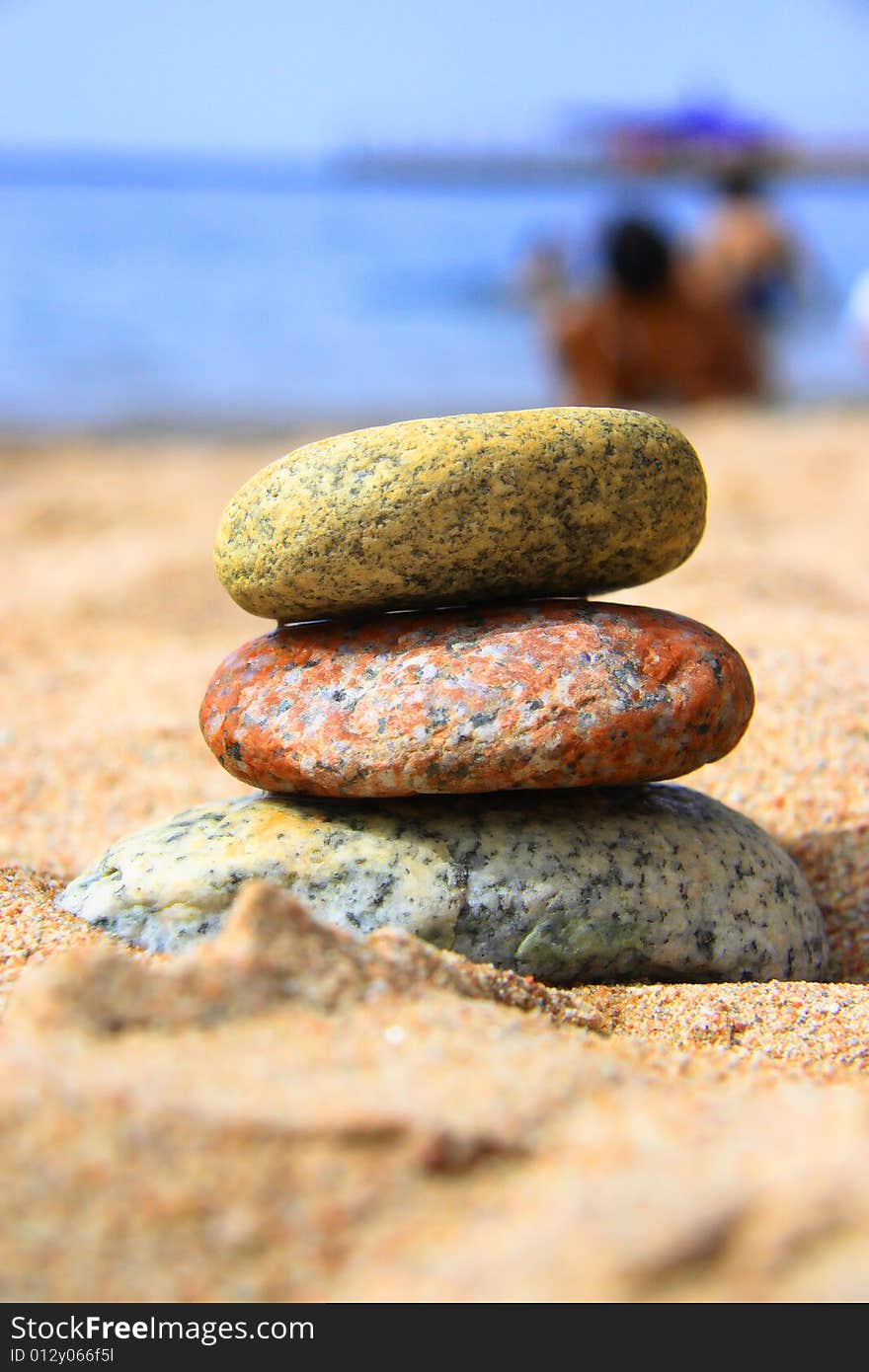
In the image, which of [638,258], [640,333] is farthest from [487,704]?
[640,333]

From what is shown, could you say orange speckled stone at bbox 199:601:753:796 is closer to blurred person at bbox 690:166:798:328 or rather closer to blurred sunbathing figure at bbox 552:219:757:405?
blurred sunbathing figure at bbox 552:219:757:405

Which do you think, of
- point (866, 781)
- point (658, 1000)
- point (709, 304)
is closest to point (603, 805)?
point (658, 1000)

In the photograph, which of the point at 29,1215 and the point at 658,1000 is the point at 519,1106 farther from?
the point at 658,1000

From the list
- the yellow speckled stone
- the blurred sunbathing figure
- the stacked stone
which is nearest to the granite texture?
the stacked stone

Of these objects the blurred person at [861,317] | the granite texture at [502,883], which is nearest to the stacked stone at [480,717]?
the granite texture at [502,883]

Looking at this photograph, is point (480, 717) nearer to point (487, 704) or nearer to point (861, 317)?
point (487, 704)

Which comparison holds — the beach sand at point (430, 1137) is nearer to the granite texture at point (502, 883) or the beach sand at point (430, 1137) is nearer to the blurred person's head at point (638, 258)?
the granite texture at point (502, 883)
